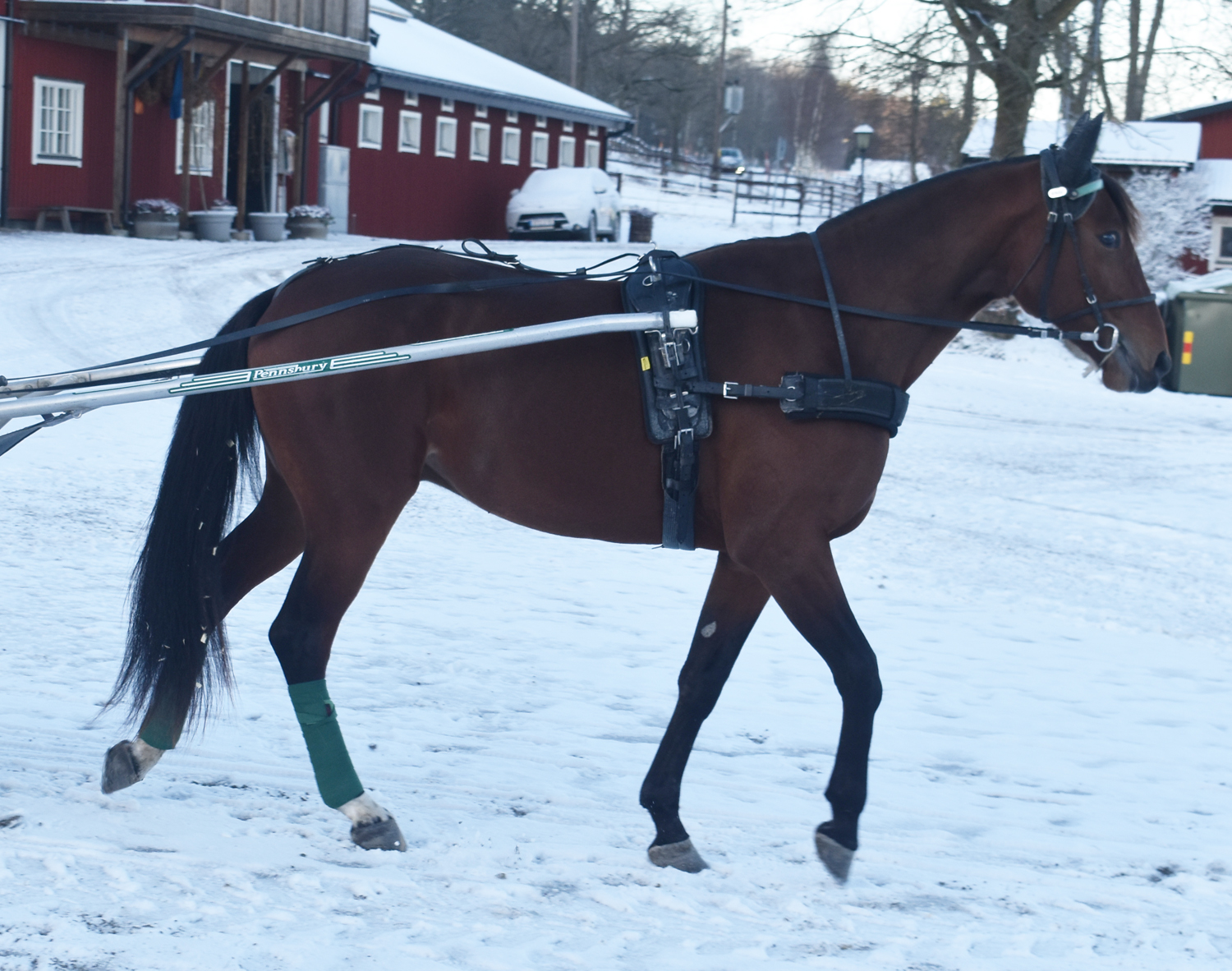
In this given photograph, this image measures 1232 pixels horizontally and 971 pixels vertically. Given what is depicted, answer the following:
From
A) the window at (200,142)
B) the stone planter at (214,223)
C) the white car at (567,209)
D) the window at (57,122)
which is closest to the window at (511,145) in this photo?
the white car at (567,209)

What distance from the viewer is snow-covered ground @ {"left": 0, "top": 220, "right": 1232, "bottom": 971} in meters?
3.12

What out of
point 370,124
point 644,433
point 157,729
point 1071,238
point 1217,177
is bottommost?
point 157,729

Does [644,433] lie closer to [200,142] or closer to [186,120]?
[186,120]

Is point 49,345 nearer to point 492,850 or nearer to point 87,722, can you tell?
point 87,722

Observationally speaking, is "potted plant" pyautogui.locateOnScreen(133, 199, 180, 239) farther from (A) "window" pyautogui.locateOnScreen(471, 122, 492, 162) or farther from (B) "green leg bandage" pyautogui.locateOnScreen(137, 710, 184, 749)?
(B) "green leg bandage" pyautogui.locateOnScreen(137, 710, 184, 749)

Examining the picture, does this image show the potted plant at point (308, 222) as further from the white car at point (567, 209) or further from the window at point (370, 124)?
the white car at point (567, 209)

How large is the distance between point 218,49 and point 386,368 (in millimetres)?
20040

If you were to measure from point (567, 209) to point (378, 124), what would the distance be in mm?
4356

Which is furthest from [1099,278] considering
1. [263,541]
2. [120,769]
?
[120,769]

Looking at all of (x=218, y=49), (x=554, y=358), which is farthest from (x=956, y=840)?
(x=218, y=49)

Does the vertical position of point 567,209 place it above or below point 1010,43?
below

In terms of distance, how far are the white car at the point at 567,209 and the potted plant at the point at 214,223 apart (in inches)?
324

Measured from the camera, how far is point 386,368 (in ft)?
12.2

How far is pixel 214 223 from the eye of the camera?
2141 cm
